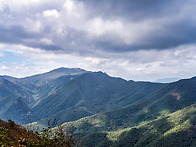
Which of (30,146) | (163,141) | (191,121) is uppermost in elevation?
(30,146)

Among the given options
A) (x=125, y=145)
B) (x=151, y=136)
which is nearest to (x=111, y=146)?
(x=125, y=145)

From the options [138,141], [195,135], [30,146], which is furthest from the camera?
[138,141]

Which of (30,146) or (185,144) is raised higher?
(30,146)

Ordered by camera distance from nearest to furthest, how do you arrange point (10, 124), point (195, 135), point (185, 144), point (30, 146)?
point (30, 146)
point (10, 124)
point (185, 144)
point (195, 135)

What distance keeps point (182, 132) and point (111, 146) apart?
76608 millimetres

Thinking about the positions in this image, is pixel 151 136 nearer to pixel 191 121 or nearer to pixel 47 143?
pixel 191 121

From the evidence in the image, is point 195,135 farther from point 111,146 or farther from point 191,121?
point 111,146

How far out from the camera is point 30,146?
17.0 m

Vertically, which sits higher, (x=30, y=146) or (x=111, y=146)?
(x=30, y=146)

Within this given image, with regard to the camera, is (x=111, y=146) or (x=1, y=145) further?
(x=111, y=146)

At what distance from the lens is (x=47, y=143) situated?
16938mm

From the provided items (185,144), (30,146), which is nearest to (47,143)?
(30,146)

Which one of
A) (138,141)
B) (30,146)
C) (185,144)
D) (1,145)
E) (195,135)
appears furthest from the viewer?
(138,141)

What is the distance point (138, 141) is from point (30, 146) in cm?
19681
